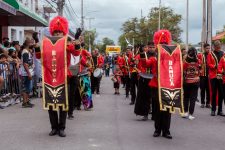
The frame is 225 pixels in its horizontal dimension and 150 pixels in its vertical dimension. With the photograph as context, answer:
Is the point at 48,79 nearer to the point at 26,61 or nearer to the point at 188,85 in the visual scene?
the point at 188,85

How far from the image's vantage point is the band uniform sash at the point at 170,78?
8.51m

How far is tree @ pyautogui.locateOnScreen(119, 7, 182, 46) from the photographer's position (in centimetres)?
7388

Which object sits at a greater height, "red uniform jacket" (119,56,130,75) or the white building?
the white building

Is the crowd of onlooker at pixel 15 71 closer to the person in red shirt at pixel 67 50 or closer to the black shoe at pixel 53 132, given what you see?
the person in red shirt at pixel 67 50

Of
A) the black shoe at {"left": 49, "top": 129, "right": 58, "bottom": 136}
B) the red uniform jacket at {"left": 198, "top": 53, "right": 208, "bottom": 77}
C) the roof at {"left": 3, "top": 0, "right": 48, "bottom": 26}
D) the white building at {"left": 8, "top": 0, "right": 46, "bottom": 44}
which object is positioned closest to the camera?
the black shoe at {"left": 49, "top": 129, "right": 58, "bottom": 136}

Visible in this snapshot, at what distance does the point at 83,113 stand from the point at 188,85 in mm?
2770

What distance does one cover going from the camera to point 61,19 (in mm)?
8727

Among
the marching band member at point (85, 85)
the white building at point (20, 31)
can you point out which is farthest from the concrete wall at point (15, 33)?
the marching band member at point (85, 85)

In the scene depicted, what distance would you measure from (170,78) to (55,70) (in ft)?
6.59

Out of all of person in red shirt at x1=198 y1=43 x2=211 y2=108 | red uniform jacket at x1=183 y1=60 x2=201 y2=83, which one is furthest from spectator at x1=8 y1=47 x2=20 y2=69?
red uniform jacket at x1=183 y1=60 x2=201 y2=83

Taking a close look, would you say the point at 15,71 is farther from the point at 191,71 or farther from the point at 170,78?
the point at 170,78

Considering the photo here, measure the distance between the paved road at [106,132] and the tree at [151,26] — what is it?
59.5m

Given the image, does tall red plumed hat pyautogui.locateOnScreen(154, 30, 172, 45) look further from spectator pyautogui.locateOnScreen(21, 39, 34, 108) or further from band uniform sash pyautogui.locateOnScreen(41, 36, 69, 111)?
spectator pyautogui.locateOnScreen(21, 39, 34, 108)

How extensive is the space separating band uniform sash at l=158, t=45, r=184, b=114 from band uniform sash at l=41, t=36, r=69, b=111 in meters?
1.67
